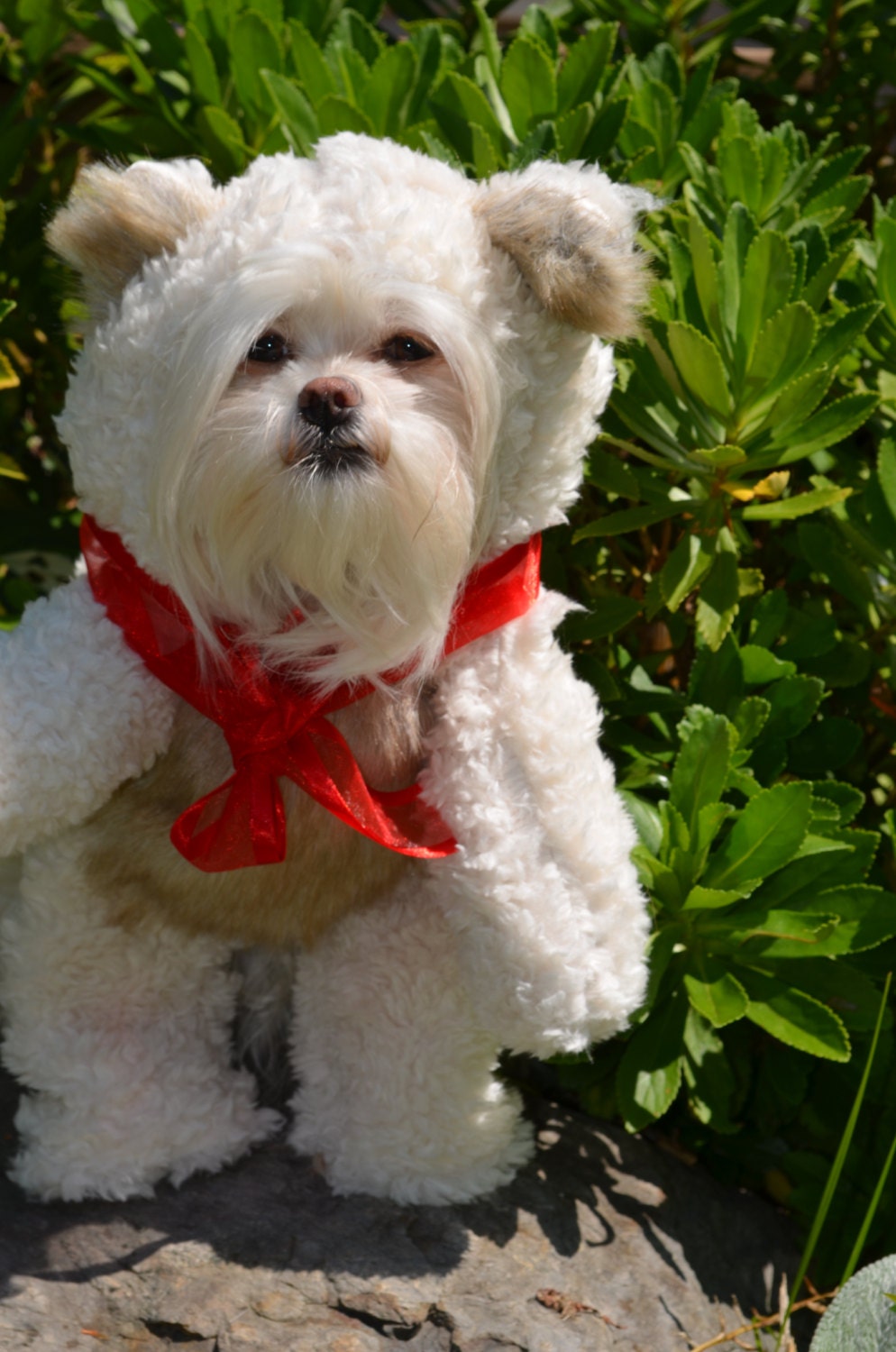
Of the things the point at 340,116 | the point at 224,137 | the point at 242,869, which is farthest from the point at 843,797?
the point at 224,137

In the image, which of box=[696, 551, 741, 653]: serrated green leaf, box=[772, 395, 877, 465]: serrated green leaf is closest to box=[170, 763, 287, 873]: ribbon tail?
box=[696, 551, 741, 653]: serrated green leaf

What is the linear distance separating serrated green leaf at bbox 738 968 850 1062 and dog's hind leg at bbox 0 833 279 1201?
0.50 metres

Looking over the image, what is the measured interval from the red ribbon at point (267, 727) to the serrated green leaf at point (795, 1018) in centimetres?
37

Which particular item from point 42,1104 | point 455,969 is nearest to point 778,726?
point 455,969

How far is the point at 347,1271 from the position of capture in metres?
1.13

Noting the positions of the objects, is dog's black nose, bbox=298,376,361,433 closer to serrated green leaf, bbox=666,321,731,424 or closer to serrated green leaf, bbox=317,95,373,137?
serrated green leaf, bbox=666,321,731,424

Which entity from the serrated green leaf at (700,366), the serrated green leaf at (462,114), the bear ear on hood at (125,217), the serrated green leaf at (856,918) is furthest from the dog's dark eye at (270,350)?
the serrated green leaf at (856,918)

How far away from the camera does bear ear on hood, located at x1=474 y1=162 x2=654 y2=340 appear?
939 millimetres

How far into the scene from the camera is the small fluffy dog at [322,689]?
2.95 feet

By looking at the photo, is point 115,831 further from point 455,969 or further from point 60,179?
point 60,179

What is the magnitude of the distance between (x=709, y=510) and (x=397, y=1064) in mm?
609

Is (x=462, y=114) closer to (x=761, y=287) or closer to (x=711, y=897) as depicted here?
(x=761, y=287)

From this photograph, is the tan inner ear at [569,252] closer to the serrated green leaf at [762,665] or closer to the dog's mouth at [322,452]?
the dog's mouth at [322,452]

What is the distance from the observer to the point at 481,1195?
1.22 meters
